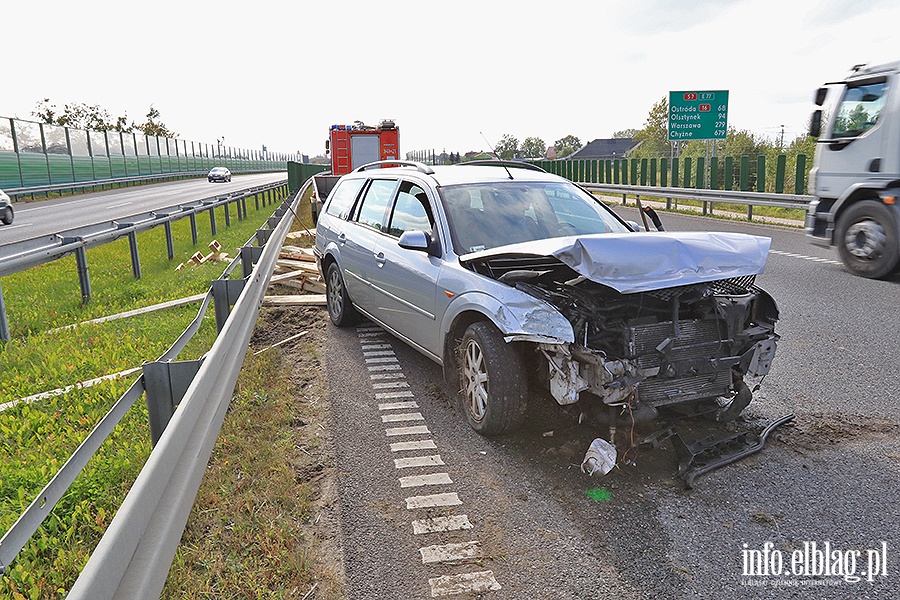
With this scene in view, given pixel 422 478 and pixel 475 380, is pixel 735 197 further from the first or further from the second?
pixel 422 478

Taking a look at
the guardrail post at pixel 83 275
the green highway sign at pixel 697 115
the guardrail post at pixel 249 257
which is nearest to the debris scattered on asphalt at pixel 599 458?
the guardrail post at pixel 249 257

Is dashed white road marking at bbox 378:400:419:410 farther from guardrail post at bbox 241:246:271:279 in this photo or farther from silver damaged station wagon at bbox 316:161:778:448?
guardrail post at bbox 241:246:271:279

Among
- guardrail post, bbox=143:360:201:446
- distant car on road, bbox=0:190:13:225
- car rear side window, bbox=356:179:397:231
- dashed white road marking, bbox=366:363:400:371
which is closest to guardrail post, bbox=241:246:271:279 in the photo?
car rear side window, bbox=356:179:397:231

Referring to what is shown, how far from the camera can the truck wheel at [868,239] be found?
9.59 m

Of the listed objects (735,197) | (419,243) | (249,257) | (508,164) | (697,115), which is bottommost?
(735,197)

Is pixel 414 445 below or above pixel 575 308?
below

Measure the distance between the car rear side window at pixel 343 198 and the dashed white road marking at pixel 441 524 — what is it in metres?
4.41

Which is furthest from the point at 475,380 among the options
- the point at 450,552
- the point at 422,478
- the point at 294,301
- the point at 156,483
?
the point at 294,301

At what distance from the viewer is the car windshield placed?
5.23 meters

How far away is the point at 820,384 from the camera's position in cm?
536

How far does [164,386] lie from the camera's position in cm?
327

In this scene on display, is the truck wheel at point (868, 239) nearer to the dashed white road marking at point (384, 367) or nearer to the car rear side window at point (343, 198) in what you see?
the car rear side window at point (343, 198)

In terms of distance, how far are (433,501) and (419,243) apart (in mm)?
2043

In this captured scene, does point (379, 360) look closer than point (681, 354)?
No
